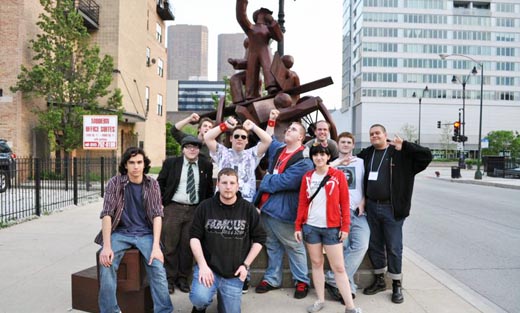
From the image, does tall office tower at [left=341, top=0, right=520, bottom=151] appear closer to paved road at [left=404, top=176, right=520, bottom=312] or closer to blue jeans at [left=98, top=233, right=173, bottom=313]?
paved road at [left=404, top=176, right=520, bottom=312]

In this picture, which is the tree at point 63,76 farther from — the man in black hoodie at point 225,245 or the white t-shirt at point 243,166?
the man in black hoodie at point 225,245

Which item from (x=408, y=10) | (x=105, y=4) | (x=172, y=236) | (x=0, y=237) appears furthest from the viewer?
(x=408, y=10)

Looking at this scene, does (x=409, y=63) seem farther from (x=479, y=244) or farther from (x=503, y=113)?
(x=479, y=244)

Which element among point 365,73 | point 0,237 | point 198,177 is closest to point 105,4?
point 0,237

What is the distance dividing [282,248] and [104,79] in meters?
16.8

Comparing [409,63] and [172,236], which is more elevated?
[409,63]

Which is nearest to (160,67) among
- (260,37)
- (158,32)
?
(158,32)

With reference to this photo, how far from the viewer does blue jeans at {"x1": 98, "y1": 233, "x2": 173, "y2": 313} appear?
151 inches

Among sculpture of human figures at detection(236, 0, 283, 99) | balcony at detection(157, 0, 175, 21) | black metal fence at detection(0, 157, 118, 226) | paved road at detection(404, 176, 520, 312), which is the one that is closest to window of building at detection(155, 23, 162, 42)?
balcony at detection(157, 0, 175, 21)

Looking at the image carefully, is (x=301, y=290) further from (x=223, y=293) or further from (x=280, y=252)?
(x=223, y=293)

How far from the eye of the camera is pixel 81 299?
168 inches

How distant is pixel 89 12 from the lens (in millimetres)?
24281

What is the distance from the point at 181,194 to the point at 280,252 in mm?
1301

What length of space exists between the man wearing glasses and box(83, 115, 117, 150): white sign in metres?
12.6
